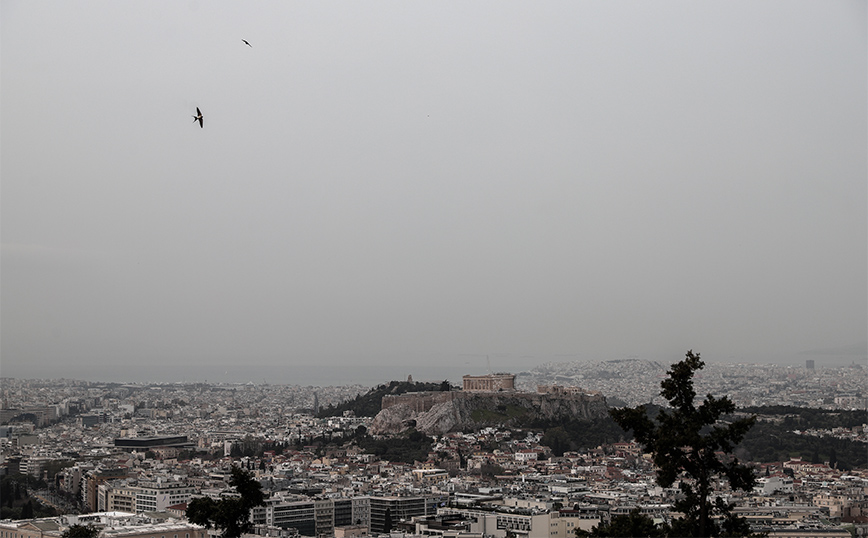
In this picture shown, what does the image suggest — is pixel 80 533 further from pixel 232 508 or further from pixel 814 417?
pixel 814 417

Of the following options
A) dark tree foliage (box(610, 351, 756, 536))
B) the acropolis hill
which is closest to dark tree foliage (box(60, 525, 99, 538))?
dark tree foliage (box(610, 351, 756, 536))

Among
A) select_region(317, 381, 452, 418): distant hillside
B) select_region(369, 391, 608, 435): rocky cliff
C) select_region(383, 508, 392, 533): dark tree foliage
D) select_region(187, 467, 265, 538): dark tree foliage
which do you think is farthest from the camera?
select_region(317, 381, 452, 418): distant hillside

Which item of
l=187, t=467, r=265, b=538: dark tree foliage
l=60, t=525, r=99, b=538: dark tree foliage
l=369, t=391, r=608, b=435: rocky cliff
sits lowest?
l=60, t=525, r=99, b=538: dark tree foliage

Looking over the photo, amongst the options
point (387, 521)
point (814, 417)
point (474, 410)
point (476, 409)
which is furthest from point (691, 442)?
point (814, 417)

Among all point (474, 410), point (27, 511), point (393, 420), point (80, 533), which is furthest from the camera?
point (474, 410)

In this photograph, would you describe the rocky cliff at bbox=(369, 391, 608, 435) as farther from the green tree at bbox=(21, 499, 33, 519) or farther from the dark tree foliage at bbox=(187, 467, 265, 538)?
the dark tree foliage at bbox=(187, 467, 265, 538)

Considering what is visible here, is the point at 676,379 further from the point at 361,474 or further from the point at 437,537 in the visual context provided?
the point at 361,474
